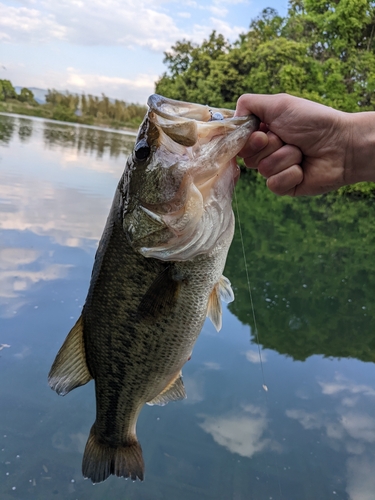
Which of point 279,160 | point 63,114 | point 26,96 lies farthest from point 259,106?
point 26,96

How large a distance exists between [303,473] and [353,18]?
1249 inches

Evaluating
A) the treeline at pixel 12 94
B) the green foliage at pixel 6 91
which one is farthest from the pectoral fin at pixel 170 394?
the treeline at pixel 12 94

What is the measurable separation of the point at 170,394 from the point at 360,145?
5.21ft

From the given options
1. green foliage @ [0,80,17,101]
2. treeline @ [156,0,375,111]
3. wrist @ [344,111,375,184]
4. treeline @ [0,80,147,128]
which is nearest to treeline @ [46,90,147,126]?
treeline @ [0,80,147,128]

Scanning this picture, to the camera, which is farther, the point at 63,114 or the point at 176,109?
the point at 63,114

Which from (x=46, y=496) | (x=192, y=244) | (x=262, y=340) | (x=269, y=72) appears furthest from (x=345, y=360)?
(x=269, y=72)

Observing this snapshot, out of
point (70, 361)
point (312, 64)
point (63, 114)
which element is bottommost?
point (63, 114)

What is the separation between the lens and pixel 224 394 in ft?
12.3

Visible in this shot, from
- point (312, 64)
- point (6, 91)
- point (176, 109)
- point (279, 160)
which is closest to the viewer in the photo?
point (176, 109)

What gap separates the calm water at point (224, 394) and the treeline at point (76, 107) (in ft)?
200

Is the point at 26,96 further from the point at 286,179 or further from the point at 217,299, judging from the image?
the point at 217,299

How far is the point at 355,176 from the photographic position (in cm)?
232

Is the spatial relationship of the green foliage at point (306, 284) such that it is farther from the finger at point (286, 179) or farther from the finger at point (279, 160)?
the finger at point (279, 160)

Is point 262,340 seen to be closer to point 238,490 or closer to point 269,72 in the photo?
point 238,490
